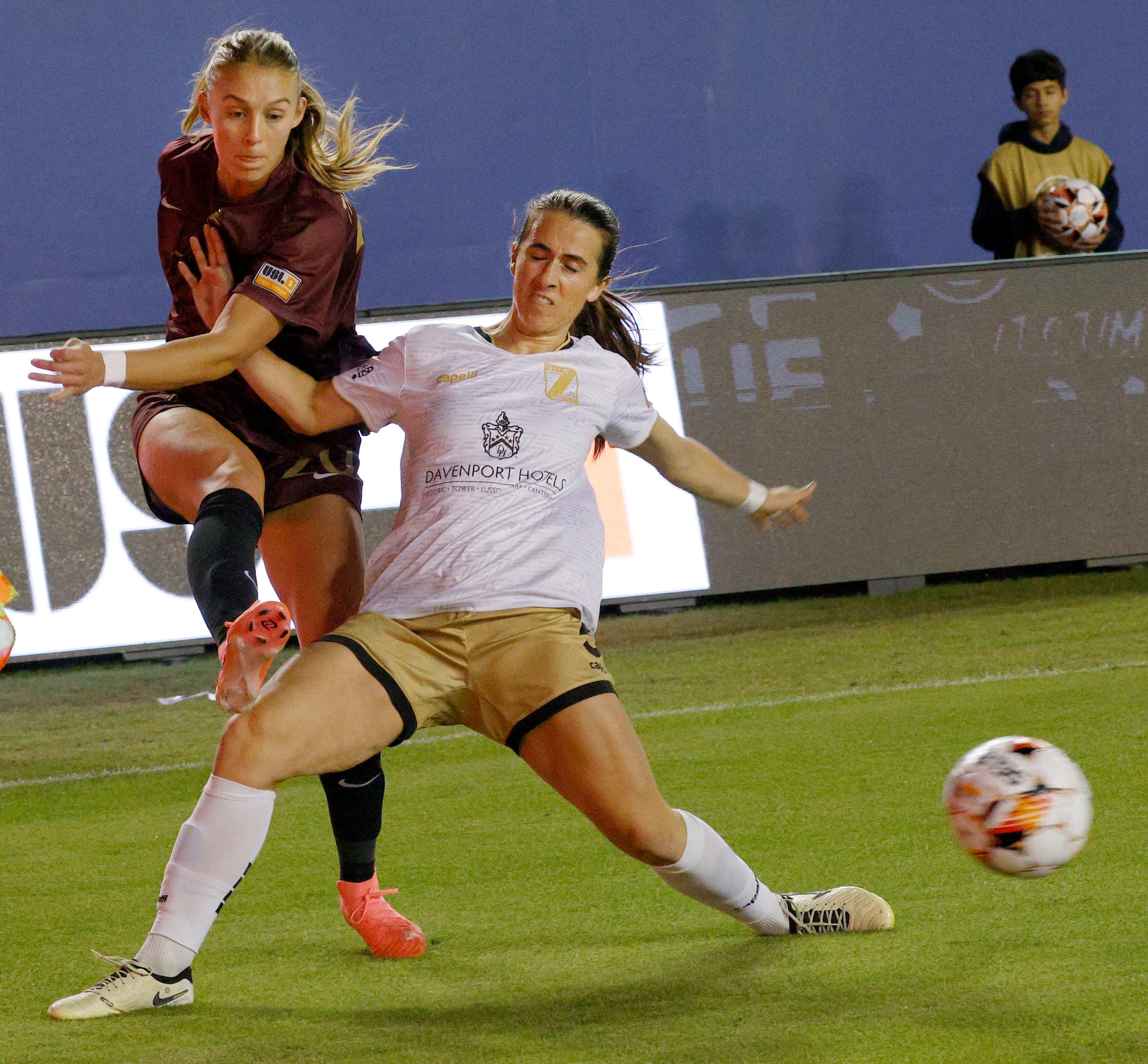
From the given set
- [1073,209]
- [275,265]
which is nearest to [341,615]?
[275,265]

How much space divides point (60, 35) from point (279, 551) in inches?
288

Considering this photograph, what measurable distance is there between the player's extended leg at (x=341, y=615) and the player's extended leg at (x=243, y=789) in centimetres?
49

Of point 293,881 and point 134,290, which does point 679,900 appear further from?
point 134,290

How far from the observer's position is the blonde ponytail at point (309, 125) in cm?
311

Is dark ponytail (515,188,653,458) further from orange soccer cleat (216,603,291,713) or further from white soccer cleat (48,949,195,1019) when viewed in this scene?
white soccer cleat (48,949,195,1019)

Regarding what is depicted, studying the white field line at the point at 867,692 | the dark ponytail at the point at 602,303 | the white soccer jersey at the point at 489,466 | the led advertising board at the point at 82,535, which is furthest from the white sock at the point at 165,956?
the led advertising board at the point at 82,535

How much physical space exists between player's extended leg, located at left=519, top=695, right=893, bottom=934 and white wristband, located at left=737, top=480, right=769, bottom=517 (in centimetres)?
76

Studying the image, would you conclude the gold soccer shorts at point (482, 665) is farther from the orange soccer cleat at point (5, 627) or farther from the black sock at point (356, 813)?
the orange soccer cleat at point (5, 627)

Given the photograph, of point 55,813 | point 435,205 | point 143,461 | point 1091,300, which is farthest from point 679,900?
point 435,205

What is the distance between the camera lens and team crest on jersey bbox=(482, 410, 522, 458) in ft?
9.81

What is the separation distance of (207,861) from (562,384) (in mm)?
1198

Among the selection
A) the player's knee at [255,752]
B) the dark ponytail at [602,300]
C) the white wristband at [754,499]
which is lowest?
the player's knee at [255,752]

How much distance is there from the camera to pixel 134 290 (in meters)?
9.62

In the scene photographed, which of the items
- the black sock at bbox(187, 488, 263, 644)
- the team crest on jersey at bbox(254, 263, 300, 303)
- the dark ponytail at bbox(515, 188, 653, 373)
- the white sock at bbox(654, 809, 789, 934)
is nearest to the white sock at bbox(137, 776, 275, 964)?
the black sock at bbox(187, 488, 263, 644)
